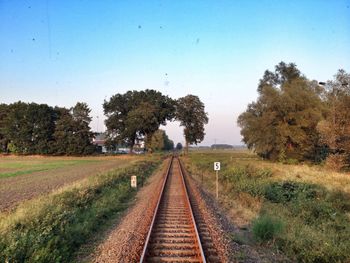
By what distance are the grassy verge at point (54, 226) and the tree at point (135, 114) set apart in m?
60.0

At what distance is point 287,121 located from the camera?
48.8 metres

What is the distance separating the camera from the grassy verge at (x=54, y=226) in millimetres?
7375

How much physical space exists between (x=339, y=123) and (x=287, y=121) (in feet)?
51.4

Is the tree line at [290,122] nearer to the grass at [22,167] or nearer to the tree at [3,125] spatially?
the grass at [22,167]

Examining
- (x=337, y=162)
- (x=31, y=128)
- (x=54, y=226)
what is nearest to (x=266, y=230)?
(x=54, y=226)

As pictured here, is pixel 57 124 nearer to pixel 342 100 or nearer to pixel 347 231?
pixel 342 100

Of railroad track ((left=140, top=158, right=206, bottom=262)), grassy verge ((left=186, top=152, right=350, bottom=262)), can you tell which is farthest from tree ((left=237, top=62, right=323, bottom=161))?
railroad track ((left=140, top=158, right=206, bottom=262))

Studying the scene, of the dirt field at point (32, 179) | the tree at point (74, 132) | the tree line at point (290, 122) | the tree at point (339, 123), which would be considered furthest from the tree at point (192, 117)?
the tree at point (339, 123)

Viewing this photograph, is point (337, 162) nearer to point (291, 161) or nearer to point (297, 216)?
point (291, 161)

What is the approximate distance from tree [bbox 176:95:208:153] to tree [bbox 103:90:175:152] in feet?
12.9

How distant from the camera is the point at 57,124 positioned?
268 ft

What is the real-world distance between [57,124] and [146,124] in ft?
82.0

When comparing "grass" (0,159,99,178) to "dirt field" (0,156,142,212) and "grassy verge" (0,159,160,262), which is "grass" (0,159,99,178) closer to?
"dirt field" (0,156,142,212)

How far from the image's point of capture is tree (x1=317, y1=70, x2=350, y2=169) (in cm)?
3275
